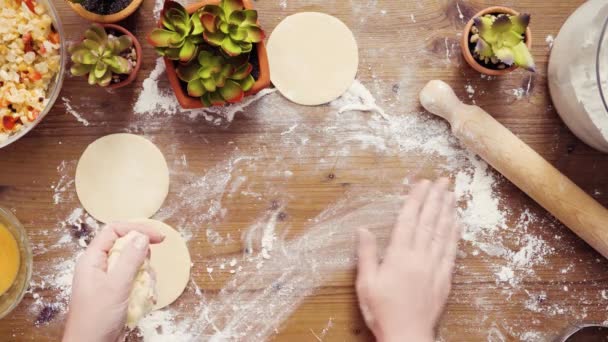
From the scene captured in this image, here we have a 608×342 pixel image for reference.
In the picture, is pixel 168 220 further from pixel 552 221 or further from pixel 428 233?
pixel 552 221

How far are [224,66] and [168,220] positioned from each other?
1.15ft

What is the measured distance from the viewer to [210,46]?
99 centimetres

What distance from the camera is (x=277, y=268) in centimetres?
112

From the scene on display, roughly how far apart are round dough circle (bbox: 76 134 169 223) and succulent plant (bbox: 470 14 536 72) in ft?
2.18

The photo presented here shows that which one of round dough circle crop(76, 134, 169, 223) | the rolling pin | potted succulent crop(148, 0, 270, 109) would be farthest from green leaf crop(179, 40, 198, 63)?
the rolling pin

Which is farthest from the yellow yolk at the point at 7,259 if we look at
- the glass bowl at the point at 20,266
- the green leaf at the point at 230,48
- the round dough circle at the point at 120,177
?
the green leaf at the point at 230,48

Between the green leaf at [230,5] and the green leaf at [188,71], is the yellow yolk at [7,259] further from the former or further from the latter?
the green leaf at [230,5]

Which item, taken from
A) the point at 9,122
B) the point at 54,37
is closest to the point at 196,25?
the point at 54,37

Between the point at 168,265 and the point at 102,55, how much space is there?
425 mm

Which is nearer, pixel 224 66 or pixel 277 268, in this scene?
pixel 224 66

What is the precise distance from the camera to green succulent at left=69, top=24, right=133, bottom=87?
0.96m

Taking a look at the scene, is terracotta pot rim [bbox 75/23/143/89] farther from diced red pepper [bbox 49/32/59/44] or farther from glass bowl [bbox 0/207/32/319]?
glass bowl [bbox 0/207/32/319]

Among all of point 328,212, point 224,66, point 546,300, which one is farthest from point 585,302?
point 224,66

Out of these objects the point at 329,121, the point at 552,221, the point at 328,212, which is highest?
the point at 329,121
